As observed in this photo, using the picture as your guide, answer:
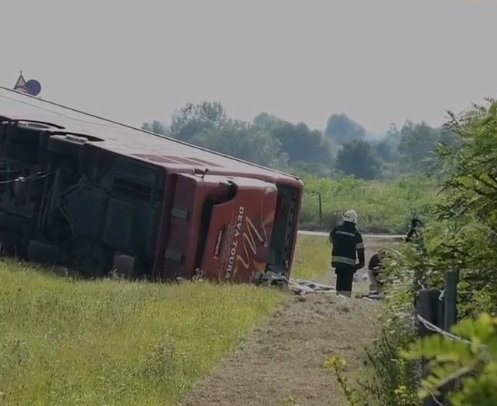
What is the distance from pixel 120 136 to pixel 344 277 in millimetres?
4085

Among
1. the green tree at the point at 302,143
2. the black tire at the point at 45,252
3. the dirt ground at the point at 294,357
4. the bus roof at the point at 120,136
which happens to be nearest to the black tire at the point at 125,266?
the black tire at the point at 45,252

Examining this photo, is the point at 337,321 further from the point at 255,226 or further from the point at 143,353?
the point at 255,226

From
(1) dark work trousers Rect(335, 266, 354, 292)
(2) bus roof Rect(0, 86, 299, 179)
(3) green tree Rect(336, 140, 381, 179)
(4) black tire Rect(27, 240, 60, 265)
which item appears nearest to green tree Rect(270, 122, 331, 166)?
(3) green tree Rect(336, 140, 381, 179)

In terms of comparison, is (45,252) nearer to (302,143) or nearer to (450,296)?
(450,296)

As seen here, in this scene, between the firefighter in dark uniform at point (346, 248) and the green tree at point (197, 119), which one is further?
the green tree at point (197, 119)

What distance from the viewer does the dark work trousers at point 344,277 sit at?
16938mm

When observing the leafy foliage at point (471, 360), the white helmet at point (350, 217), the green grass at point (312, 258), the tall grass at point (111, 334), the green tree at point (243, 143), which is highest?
the leafy foliage at point (471, 360)

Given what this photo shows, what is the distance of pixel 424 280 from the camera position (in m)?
6.80

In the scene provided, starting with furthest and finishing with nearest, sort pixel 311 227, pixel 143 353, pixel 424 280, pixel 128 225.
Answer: pixel 311 227, pixel 128 225, pixel 143 353, pixel 424 280

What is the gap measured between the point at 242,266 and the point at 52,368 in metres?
8.10

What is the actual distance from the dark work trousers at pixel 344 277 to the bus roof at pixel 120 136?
1.95 m

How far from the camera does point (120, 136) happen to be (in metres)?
17.9

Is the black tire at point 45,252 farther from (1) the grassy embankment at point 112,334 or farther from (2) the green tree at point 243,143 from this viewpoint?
(2) the green tree at point 243,143

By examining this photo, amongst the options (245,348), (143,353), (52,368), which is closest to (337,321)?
(245,348)
